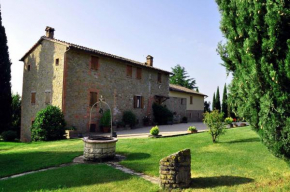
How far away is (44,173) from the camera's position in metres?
6.72

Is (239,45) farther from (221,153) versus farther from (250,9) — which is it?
(221,153)

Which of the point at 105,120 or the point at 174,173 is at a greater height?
the point at 105,120

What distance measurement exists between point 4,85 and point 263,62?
2285 cm

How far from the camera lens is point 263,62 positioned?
425 centimetres

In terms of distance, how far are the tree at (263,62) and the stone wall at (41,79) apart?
1380 cm

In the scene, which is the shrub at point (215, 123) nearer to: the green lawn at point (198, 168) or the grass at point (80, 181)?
the green lawn at point (198, 168)

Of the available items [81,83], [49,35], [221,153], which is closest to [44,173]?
[221,153]

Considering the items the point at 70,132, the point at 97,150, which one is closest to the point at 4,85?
the point at 70,132

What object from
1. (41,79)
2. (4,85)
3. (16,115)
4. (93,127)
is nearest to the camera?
(93,127)

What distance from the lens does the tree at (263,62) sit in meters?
4.11

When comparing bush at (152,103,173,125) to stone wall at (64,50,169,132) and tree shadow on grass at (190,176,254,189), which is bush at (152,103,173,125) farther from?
tree shadow on grass at (190,176,254,189)

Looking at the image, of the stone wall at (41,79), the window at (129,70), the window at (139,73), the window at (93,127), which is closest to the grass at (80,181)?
the stone wall at (41,79)

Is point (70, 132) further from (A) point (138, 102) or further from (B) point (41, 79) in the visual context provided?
(A) point (138, 102)

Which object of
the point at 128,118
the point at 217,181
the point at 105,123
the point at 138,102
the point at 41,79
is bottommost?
the point at 217,181
